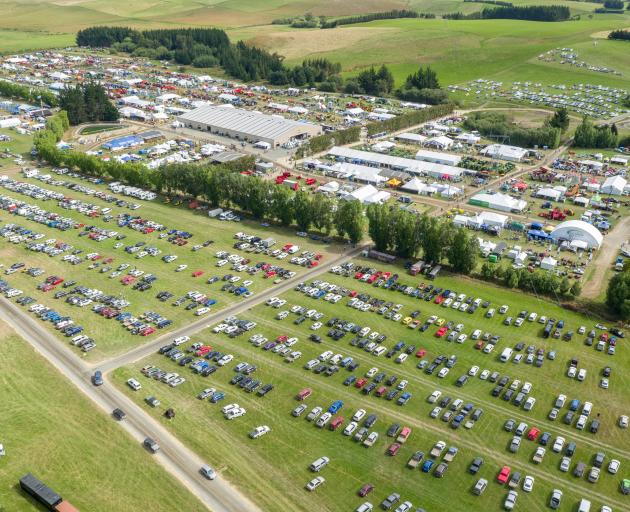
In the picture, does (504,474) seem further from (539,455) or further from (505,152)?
(505,152)

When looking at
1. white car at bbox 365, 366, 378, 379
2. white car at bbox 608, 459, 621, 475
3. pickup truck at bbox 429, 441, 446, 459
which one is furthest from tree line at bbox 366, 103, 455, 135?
white car at bbox 608, 459, 621, 475

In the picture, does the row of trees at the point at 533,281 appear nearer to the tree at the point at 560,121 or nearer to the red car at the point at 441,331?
the red car at the point at 441,331

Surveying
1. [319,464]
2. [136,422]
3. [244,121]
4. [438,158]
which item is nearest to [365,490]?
[319,464]

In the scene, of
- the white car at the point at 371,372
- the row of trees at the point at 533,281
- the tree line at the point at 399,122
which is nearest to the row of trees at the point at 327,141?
the tree line at the point at 399,122

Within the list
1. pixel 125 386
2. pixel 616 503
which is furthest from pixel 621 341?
pixel 125 386

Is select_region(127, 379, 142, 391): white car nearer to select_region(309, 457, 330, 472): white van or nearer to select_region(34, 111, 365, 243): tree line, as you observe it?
select_region(309, 457, 330, 472): white van

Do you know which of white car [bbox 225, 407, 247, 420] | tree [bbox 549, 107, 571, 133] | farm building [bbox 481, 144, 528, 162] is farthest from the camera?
tree [bbox 549, 107, 571, 133]
